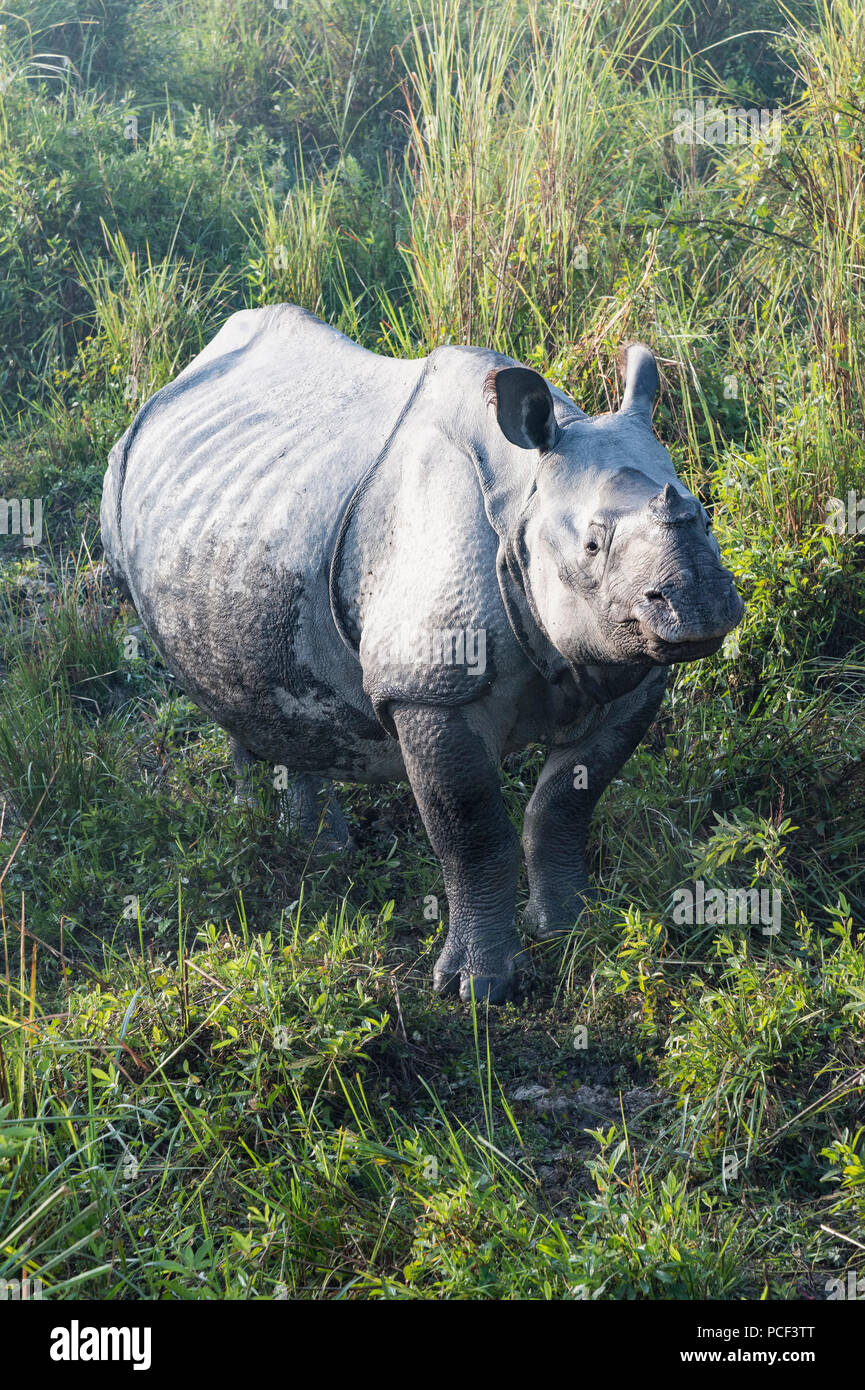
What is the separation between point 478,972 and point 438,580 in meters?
1.12

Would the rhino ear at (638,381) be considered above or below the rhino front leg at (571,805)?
above

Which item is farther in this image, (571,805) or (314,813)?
(314,813)

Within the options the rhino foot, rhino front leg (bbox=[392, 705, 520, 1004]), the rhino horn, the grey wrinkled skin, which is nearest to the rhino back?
the grey wrinkled skin

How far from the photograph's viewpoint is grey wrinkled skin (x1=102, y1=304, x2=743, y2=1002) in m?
3.14

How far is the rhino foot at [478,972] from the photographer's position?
3.77 meters

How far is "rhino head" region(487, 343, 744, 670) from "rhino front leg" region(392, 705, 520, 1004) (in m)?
0.37

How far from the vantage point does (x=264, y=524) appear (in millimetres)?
3809

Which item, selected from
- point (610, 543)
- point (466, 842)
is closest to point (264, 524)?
point (466, 842)

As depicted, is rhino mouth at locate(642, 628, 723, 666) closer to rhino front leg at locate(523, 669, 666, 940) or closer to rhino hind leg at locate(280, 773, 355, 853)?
rhino front leg at locate(523, 669, 666, 940)

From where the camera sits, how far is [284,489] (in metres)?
3.81

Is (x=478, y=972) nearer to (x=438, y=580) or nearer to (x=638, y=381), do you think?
(x=438, y=580)

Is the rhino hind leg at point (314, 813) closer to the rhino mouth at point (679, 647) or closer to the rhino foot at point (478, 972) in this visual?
the rhino foot at point (478, 972)

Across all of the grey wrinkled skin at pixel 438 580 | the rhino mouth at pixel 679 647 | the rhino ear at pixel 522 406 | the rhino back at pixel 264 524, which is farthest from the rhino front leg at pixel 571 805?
the rhino ear at pixel 522 406

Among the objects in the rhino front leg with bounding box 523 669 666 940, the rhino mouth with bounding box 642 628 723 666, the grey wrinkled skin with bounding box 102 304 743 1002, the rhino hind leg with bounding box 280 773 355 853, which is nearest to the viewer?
the rhino mouth with bounding box 642 628 723 666
